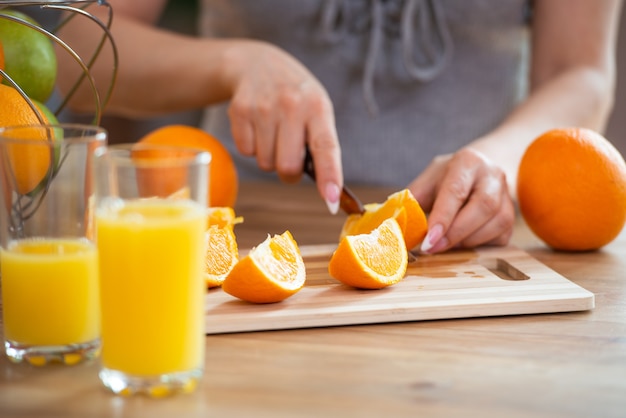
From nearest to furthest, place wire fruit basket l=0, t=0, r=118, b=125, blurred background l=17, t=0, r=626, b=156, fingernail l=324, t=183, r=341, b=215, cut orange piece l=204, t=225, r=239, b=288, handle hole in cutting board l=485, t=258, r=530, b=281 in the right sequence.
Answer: wire fruit basket l=0, t=0, r=118, b=125 → cut orange piece l=204, t=225, r=239, b=288 → handle hole in cutting board l=485, t=258, r=530, b=281 → fingernail l=324, t=183, r=341, b=215 → blurred background l=17, t=0, r=626, b=156

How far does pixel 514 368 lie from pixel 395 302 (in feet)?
0.67

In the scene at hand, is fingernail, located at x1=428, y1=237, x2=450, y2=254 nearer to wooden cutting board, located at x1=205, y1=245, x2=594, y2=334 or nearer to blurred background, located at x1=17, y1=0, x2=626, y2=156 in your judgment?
wooden cutting board, located at x1=205, y1=245, x2=594, y2=334

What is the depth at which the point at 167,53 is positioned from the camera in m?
1.70

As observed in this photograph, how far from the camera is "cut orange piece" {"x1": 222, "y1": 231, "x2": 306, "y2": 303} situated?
946mm

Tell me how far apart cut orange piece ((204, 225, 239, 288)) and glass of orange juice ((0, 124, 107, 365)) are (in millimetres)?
246

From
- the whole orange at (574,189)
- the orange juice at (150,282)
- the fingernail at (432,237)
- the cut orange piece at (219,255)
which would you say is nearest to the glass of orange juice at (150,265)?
the orange juice at (150,282)

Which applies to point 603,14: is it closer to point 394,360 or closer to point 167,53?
point 167,53

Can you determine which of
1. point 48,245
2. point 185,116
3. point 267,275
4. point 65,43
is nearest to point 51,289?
point 48,245

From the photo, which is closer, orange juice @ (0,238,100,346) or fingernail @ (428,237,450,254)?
orange juice @ (0,238,100,346)

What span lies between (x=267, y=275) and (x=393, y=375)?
0.72 ft

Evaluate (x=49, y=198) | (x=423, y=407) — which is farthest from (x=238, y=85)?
(x=423, y=407)

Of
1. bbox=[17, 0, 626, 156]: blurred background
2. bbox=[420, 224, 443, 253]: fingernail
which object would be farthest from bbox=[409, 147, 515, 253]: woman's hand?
bbox=[17, 0, 626, 156]: blurred background

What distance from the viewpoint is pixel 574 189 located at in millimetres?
1246

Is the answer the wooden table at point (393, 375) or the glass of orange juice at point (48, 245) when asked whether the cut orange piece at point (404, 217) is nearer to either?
the wooden table at point (393, 375)
